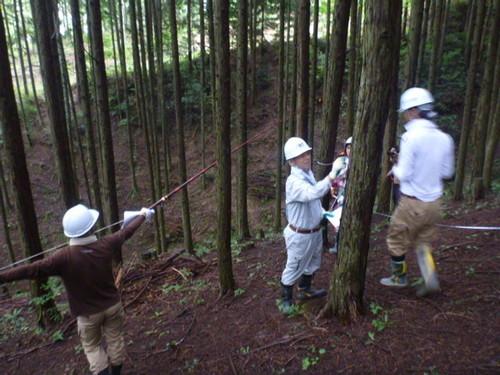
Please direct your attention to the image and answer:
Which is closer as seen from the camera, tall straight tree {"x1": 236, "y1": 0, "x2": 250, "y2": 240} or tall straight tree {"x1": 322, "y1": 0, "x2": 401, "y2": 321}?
tall straight tree {"x1": 322, "y1": 0, "x2": 401, "y2": 321}

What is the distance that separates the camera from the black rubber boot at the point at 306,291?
4.32 metres

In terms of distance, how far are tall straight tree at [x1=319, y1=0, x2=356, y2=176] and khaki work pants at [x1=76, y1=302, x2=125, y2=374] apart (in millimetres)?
3420

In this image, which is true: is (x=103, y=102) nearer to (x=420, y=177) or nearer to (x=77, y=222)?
(x=77, y=222)

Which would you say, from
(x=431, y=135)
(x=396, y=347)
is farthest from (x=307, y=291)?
(x=431, y=135)

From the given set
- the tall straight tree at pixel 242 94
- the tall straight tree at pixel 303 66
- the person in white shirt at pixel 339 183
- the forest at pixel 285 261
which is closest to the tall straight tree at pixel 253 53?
the forest at pixel 285 261

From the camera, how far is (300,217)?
3.92m

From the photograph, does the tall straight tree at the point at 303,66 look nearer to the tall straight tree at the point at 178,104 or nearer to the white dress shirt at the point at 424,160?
the white dress shirt at the point at 424,160

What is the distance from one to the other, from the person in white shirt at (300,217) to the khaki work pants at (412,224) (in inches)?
31.9

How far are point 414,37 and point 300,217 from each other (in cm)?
539

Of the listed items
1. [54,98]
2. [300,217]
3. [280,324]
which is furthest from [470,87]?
[54,98]

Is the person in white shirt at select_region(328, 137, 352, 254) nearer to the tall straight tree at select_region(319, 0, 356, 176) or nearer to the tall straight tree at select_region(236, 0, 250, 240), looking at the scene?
the tall straight tree at select_region(319, 0, 356, 176)

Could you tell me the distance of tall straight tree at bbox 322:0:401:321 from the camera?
290 cm

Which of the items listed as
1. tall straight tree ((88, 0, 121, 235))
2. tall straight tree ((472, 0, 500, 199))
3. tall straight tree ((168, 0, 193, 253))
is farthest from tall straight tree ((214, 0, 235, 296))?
tall straight tree ((472, 0, 500, 199))

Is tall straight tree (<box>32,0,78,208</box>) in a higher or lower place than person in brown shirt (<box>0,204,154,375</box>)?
higher
